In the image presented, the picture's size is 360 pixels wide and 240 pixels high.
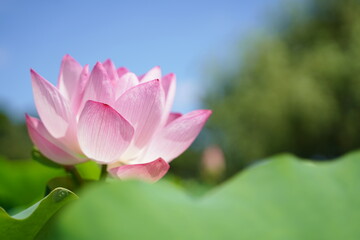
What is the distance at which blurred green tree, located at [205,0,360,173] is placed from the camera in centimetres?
970

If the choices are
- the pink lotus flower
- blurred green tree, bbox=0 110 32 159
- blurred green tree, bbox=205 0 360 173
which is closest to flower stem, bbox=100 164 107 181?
the pink lotus flower

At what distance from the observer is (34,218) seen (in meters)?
0.38

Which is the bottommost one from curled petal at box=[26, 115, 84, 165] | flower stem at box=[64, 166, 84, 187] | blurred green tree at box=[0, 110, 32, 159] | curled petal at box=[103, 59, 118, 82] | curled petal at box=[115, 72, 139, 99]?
blurred green tree at box=[0, 110, 32, 159]

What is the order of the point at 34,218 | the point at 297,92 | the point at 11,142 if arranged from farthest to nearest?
the point at 11,142
the point at 297,92
the point at 34,218

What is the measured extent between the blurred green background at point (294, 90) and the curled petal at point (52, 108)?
8.70 metres

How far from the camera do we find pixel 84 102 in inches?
19.7

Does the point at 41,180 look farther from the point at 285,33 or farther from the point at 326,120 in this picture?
the point at 285,33

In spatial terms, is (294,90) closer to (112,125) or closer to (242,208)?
(112,125)

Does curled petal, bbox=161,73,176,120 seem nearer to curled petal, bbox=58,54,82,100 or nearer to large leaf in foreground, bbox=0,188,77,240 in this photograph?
curled petal, bbox=58,54,82,100

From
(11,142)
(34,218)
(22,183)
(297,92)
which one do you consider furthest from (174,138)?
(11,142)

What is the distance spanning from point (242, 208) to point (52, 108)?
0.28 m

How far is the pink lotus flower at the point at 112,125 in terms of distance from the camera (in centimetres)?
46

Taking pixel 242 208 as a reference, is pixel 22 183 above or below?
below

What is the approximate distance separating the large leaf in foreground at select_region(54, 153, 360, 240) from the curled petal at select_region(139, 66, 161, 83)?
26cm
